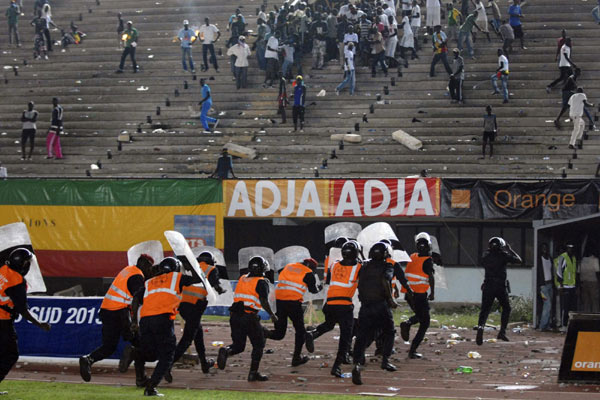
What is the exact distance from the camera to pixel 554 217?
23.3 m

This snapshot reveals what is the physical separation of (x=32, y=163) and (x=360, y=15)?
11.0 metres

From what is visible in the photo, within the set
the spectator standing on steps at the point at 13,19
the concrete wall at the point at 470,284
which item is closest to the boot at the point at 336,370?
the concrete wall at the point at 470,284

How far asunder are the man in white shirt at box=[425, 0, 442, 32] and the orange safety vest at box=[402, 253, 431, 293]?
18094mm

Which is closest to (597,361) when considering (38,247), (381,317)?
(381,317)

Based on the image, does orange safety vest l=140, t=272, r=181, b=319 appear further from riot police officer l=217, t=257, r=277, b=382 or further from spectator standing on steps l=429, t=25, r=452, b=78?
spectator standing on steps l=429, t=25, r=452, b=78

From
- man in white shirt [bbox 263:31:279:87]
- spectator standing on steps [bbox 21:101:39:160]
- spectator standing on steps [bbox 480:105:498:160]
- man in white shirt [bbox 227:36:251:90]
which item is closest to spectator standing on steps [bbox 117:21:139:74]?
man in white shirt [bbox 227:36:251:90]

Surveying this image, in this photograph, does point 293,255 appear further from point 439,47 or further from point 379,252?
point 439,47

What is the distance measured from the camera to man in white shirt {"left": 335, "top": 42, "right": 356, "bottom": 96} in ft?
102

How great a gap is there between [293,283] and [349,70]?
54.8ft

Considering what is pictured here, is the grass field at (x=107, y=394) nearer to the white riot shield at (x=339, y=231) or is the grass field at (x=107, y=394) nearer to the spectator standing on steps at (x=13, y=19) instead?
the white riot shield at (x=339, y=231)

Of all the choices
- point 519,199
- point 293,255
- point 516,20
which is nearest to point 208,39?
point 516,20

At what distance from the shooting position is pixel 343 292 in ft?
48.6

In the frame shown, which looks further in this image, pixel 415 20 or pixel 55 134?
pixel 415 20

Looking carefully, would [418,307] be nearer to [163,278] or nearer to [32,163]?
[163,278]
